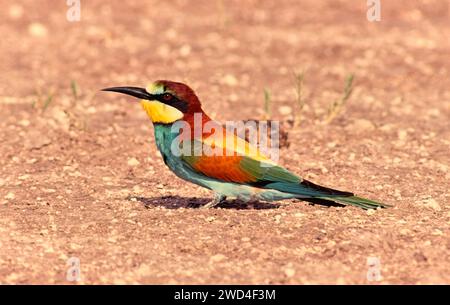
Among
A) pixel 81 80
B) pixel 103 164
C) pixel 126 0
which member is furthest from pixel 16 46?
pixel 103 164

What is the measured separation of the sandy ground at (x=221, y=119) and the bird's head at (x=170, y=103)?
0.49 metres

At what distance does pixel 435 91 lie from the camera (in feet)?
26.2

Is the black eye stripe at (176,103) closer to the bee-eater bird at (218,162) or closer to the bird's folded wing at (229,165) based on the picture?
the bee-eater bird at (218,162)

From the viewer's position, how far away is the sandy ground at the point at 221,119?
4254 mm

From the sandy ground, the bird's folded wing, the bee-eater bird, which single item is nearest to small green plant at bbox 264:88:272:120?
the sandy ground

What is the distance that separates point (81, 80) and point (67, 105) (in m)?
0.89

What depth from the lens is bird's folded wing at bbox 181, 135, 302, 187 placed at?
4.73m

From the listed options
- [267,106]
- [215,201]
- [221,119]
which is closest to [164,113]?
[215,201]

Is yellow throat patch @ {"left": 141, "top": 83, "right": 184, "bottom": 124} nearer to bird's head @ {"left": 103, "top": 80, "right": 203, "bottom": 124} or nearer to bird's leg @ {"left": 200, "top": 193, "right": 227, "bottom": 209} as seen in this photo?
bird's head @ {"left": 103, "top": 80, "right": 203, "bottom": 124}

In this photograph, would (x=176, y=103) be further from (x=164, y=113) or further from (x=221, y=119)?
(x=221, y=119)

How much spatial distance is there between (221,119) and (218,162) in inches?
88.9

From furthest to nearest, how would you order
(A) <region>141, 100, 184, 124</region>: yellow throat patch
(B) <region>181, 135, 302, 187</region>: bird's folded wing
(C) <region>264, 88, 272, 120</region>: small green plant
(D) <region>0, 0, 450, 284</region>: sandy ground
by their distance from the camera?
(C) <region>264, 88, 272, 120</region>: small green plant → (A) <region>141, 100, 184, 124</region>: yellow throat patch → (B) <region>181, 135, 302, 187</region>: bird's folded wing → (D) <region>0, 0, 450, 284</region>: sandy ground

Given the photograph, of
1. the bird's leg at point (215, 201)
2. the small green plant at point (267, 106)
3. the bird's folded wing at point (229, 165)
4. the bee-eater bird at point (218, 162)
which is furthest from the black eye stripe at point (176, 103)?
the small green plant at point (267, 106)
